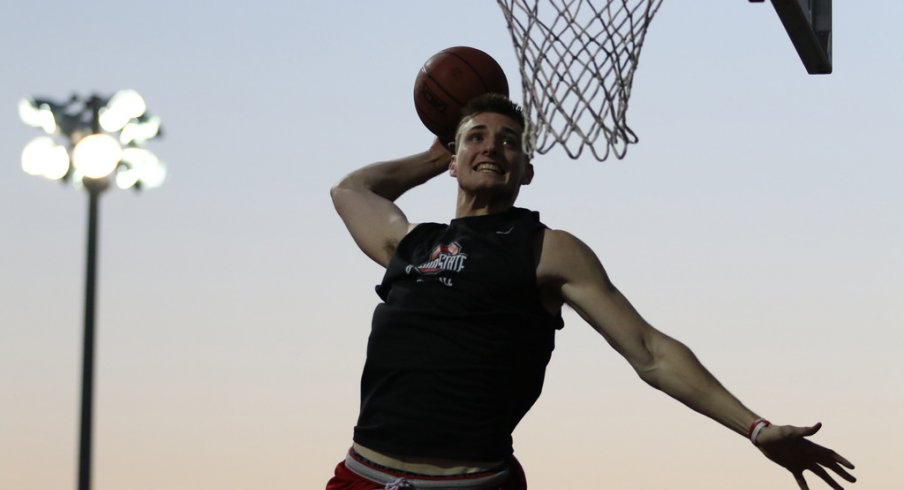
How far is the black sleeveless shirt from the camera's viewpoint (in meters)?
5.14

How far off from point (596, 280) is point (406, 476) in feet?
3.36

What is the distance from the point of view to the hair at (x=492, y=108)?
5.64 meters

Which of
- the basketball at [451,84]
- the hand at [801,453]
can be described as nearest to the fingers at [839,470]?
the hand at [801,453]

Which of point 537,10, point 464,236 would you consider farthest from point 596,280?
point 537,10

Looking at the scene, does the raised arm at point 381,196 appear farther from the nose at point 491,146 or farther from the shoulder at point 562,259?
the shoulder at point 562,259

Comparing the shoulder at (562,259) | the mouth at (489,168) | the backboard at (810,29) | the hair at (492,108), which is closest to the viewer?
the shoulder at (562,259)

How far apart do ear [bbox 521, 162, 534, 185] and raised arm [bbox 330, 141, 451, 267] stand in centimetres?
54

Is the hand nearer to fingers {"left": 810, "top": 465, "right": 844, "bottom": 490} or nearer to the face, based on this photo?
fingers {"left": 810, "top": 465, "right": 844, "bottom": 490}

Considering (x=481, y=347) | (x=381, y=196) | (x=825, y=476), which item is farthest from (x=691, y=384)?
(x=381, y=196)

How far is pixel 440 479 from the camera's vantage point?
5152 mm

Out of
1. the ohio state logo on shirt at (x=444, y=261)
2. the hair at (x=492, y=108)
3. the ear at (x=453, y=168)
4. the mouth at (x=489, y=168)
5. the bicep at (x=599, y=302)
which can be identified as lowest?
the bicep at (x=599, y=302)

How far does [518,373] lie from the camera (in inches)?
206

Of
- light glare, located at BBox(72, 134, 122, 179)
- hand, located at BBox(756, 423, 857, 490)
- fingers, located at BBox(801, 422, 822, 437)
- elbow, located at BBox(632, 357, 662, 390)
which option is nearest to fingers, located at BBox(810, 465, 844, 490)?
hand, located at BBox(756, 423, 857, 490)

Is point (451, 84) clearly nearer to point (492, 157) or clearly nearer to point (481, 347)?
point (492, 157)
